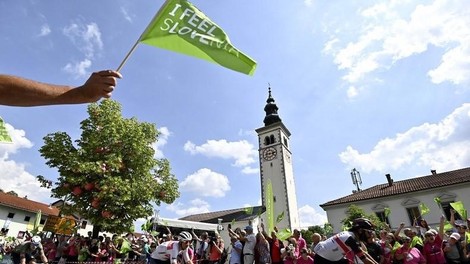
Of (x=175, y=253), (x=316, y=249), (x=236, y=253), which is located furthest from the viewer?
(x=236, y=253)

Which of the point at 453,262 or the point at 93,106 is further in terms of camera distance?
the point at 93,106

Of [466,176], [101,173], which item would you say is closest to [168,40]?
[101,173]

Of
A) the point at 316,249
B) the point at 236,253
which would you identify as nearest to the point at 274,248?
the point at 236,253

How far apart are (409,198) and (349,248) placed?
119 ft

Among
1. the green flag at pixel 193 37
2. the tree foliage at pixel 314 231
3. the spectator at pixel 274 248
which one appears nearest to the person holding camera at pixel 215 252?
the spectator at pixel 274 248

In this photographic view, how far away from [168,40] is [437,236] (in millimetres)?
9329

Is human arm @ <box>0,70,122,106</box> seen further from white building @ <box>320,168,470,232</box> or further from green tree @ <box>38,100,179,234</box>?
white building @ <box>320,168,470,232</box>

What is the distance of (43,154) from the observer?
16078mm

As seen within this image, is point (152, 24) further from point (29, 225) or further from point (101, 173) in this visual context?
point (29, 225)

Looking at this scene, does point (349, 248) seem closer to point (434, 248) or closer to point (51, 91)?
point (51, 91)

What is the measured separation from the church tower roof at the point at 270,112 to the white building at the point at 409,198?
70.9 ft

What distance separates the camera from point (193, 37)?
3.10 m

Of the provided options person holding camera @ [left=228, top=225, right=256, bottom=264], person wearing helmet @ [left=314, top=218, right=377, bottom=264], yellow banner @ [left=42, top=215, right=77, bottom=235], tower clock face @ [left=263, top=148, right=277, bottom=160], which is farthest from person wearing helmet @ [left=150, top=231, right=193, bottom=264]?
tower clock face @ [left=263, top=148, right=277, bottom=160]

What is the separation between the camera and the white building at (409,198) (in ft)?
105
